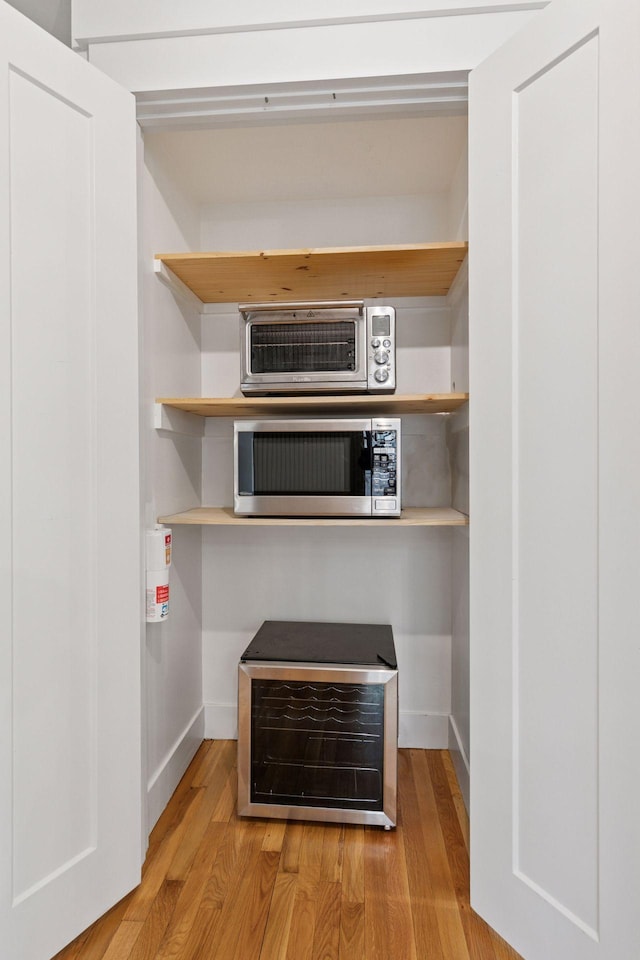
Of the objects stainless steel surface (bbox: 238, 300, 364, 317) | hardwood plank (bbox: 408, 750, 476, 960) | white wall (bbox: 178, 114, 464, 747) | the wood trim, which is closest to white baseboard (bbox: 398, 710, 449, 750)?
white wall (bbox: 178, 114, 464, 747)

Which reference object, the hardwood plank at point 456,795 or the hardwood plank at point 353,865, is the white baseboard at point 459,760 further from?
the hardwood plank at point 353,865

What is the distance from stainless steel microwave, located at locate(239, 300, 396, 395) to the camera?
1.63 m

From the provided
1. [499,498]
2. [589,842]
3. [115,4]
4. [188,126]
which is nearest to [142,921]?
[589,842]

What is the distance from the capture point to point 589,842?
110cm

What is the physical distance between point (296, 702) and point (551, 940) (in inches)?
33.0

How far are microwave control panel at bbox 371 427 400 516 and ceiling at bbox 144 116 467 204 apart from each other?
3.05ft

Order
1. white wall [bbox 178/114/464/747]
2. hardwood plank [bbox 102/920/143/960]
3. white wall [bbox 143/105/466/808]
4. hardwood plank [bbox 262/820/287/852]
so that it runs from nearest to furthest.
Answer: hardwood plank [bbox 102/920/143/960] < hardwood plank [bbox 262/820/287/852] < white wall [bbox 143/105/466/808] < white wall [bbox 178/114/464/747]

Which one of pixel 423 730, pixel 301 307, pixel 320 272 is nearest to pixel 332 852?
pixel 423 730

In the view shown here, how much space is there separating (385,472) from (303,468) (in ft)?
0.85

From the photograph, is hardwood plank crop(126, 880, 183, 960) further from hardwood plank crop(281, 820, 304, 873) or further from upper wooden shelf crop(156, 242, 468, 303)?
upper wooden shelf crop(156, 242, 468, 303)

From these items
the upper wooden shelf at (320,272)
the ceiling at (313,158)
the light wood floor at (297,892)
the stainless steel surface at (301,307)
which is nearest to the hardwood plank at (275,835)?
the light wood floor at (297,892)

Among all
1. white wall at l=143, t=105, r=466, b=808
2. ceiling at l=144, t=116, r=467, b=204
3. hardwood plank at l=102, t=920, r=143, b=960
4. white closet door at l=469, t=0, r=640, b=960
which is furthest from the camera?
white wall at l=143, t=105, r=466, b=808

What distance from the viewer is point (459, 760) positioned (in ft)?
6.02

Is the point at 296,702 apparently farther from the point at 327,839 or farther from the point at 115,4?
the point at 115,4
